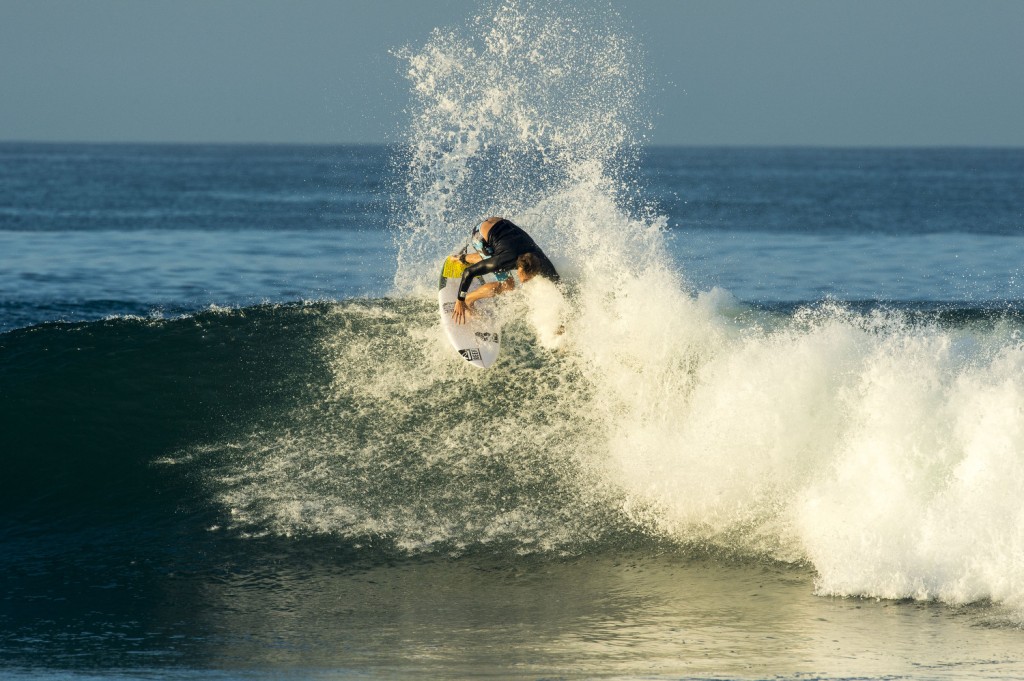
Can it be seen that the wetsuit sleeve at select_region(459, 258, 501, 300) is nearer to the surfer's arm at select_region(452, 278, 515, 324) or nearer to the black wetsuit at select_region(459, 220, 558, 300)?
the black wetsuit at select_region(459, 220, 558, 300)

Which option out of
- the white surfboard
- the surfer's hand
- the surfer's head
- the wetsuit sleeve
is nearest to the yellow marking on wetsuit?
the white surfboard

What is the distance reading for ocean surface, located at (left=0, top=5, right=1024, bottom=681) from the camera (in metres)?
6.69

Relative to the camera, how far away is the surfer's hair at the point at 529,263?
33.8 ft

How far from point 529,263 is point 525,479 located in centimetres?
219

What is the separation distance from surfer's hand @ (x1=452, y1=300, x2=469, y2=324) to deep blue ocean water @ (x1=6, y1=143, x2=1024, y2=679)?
65 cm

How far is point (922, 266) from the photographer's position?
2167 cm

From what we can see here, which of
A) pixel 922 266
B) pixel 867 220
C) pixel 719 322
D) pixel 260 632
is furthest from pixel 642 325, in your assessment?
pixel 867 220

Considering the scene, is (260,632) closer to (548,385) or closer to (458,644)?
(458,644)

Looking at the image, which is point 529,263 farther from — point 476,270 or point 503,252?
point 476,270

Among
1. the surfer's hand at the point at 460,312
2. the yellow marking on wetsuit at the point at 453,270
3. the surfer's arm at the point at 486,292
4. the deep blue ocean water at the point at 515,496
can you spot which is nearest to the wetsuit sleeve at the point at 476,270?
the surfer's hand at the point at 460,312

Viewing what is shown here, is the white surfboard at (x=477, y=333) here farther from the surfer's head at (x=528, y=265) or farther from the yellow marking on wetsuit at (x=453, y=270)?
the surfer's head at (x=528, y=265)

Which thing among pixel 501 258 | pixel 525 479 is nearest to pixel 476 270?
pixel 501 258

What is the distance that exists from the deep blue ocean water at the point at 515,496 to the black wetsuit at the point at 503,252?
3.33ft

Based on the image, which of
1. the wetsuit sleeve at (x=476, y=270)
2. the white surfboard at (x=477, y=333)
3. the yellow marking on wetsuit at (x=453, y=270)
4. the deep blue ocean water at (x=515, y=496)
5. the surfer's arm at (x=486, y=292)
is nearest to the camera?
the deep blue ocean water at (x=515, y=496)
